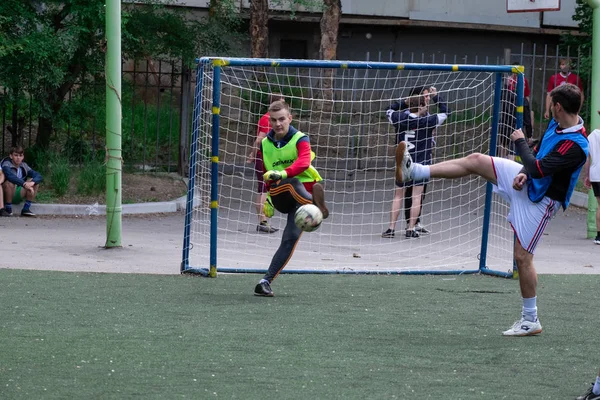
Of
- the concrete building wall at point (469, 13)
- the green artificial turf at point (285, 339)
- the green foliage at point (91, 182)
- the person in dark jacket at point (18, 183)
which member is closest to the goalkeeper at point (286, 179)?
the green artificial turf at point (285, 339)

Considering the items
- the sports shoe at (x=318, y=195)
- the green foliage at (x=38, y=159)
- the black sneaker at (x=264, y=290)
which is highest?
the sports shoe at (x=318, y=195)

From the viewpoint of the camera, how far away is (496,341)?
7285 mm

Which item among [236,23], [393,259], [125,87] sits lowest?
[393,259]

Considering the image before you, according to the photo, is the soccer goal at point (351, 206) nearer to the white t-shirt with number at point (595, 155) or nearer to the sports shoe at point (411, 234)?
the sports shoe at point (411, 234)

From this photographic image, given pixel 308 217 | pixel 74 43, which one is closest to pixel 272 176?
pixel 308 217

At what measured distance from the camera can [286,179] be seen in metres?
8.95

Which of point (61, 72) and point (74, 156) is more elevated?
point (61, 72)

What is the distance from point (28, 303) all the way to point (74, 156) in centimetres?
1080

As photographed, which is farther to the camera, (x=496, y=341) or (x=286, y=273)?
(x=286, y=273)

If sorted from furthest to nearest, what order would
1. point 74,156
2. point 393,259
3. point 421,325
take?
point 74,156, point 393,259, point 421,325

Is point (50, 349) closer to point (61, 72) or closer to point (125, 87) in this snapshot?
point (61, 72)

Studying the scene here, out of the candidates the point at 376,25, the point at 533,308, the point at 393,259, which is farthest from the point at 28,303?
the point at 376,25

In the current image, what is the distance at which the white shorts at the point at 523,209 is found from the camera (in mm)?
7445

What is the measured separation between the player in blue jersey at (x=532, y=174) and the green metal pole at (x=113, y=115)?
5130 millimetres
